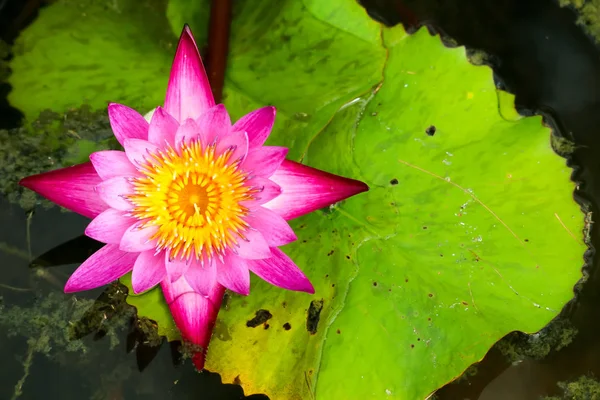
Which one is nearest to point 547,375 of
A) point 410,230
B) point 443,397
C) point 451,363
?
point 443,397

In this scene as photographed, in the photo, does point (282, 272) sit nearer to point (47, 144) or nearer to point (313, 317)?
point (313, 317)

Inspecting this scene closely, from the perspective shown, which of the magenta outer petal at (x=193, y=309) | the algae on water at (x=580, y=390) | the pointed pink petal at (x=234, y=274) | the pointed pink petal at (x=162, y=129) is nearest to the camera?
the pointed pink petal at (x=162, y=129)

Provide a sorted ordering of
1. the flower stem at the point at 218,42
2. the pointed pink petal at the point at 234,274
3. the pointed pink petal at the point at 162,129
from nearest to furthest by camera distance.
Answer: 1. the pointed pink petal at the point at 162,129
2. the pointed pink petal at the point at 234,274
3. the flower stem at the point at 218,42

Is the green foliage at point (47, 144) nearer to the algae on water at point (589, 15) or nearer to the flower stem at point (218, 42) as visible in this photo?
the flower stem at point (218, 42)

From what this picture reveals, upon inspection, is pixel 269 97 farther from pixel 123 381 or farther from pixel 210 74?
pixel 123 381

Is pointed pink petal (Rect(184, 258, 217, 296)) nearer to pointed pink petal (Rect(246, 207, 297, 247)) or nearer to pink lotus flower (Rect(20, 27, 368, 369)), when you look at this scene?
pink lotus flower (Rect(20, 27, 368, 369))

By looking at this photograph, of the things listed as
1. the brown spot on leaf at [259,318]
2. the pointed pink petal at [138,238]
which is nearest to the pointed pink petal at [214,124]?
the pointed pink petal at [138,238]
